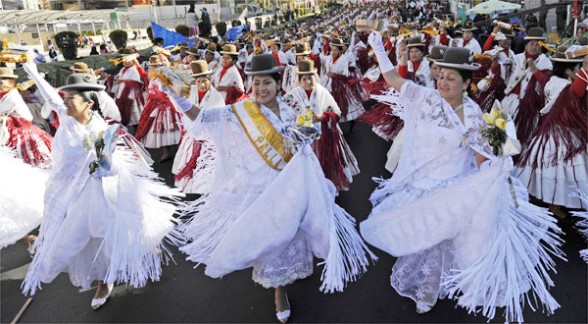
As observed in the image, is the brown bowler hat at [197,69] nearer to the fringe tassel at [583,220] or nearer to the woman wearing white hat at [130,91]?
the woman wearing white hat at [130,91]

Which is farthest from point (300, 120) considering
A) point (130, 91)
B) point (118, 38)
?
point (118, 38)

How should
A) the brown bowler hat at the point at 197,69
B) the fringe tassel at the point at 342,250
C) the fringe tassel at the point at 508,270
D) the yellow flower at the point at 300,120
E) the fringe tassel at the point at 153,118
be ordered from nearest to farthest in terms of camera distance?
1. the fringe tassel at the point at 508,270
2. the fringe tassel at the point at 342,250
3. the yellow flower at the point at 300,120
4. the brown bowler hat at the point at 197,69
5. the fringe tassel at the point at 153,118

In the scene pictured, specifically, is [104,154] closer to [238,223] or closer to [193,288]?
[238,223]

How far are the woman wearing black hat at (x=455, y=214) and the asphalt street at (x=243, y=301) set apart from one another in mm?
261

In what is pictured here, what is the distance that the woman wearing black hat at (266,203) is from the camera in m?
2.80

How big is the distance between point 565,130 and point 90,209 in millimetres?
4360

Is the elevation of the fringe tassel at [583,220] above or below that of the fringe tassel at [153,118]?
below

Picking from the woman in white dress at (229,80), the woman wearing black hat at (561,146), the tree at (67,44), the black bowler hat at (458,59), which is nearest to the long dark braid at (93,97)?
the black bowler hat at (458,59)

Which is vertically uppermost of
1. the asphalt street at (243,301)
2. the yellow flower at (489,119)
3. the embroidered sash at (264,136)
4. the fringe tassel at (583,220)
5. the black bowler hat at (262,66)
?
the black bowler hat at (262,66)

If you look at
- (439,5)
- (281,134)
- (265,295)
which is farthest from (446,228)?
(439,5)

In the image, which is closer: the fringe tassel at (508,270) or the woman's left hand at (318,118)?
the fringe tassel at (508,270)

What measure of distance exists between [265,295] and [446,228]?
1.67 metres

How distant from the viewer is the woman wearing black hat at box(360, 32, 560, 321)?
260 cm

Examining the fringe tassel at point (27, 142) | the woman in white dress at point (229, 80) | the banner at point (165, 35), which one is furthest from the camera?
the banner at point (165, 35)
